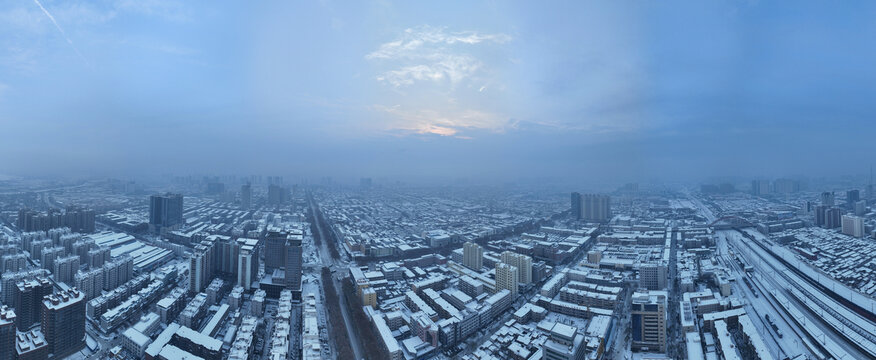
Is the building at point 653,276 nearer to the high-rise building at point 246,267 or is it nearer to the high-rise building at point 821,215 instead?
the high-rise building at point 246,267

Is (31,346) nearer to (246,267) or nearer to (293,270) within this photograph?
(246,267)

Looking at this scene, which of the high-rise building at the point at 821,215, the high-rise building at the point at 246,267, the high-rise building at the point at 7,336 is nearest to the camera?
the high-rise building at the point at 7,336

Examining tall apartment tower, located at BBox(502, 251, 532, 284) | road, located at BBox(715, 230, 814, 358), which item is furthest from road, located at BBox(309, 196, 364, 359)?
road, located at BBox(715, 230, 814, 358)

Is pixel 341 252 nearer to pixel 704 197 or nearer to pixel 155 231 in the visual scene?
pixel 155 231

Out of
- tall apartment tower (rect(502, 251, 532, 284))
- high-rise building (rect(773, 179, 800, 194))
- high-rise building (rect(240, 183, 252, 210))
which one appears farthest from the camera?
high-rise building (rect(773, 179, 800, 194))

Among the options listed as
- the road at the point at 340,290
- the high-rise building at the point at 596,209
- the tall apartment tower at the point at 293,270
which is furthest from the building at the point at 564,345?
the high-rise building at the point at 596,209

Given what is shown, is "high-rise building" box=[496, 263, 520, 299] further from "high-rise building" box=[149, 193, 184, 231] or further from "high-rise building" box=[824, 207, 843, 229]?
"high-rise building" box=[824, 207, 843, 229]

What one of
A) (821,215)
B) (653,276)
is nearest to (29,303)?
(653,276)

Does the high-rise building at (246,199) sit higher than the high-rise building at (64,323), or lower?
higher
